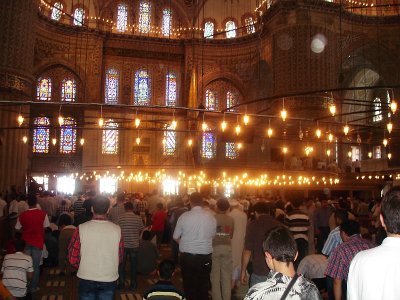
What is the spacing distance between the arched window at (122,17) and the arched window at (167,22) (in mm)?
2176

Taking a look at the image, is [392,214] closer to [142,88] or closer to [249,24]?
[142,88]

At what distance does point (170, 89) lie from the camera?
2778cm

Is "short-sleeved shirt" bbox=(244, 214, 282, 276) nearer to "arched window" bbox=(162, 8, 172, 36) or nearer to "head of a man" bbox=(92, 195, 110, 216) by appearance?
"head of a man" bbox=(92, 195, 110, 216)

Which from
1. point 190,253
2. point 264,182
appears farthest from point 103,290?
point 264,182

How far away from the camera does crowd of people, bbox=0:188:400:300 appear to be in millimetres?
2373

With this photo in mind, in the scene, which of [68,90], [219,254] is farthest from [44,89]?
[219,254]

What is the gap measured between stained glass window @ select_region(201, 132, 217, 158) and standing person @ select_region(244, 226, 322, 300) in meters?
25.0

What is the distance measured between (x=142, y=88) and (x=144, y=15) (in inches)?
167

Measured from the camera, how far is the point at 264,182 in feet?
70.2

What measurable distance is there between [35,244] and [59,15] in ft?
70.1

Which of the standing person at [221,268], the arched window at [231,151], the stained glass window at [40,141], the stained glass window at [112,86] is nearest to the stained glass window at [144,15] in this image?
the stained glass window at [112,86]

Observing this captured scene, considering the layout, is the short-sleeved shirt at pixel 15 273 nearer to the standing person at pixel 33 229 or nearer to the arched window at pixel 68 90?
the standing person at pixel 33 229

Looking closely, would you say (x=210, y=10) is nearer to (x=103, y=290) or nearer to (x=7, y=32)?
(x=7, y=32)

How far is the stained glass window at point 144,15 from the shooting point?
27.5m
